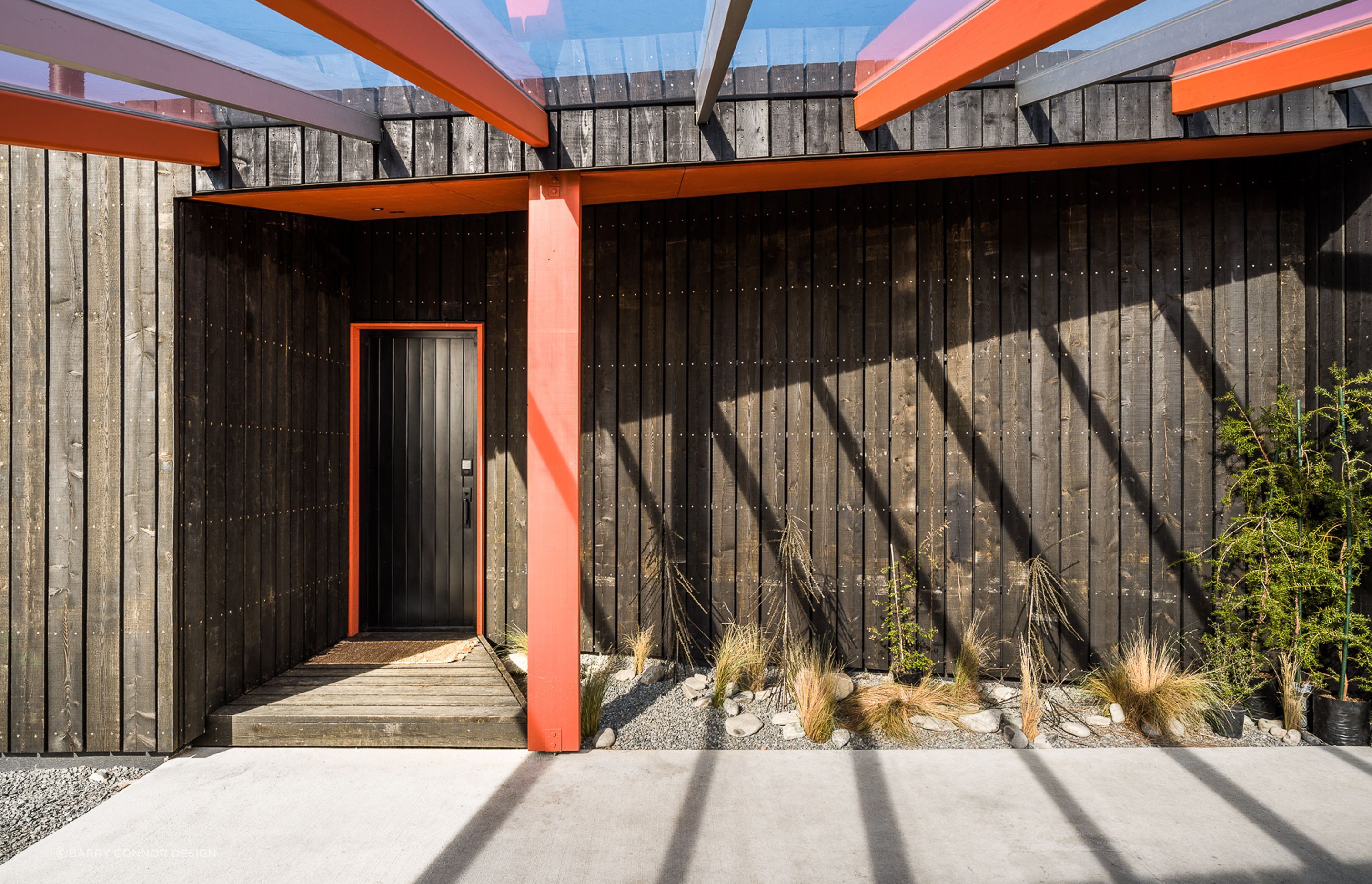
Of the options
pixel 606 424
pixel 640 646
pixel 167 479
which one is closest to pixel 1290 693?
A: pixel 640 646

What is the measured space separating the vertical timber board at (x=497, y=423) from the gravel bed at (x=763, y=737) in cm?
116

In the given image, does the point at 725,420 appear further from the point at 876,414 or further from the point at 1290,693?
the point at 1290,693

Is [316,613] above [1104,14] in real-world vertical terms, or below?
below

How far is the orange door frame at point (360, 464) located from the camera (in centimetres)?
425

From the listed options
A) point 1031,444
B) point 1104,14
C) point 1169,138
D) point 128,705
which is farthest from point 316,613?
point 1169,138

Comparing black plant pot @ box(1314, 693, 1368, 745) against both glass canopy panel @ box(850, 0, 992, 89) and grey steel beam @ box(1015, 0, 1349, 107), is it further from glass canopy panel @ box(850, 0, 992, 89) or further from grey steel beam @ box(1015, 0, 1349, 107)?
glass canopy panel @ box(850, 0, 992, 89)

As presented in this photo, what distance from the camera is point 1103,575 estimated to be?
383 cm

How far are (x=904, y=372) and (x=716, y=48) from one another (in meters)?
2.24

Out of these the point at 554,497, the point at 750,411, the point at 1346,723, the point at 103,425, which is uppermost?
the point at 750,411

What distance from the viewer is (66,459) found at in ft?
9.82

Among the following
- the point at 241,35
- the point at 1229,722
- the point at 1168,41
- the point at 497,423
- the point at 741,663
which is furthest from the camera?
the point at 497,423

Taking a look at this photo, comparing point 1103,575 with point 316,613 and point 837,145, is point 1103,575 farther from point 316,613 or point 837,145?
point 316,613

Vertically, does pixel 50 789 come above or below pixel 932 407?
below

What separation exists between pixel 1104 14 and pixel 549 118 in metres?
2.17
